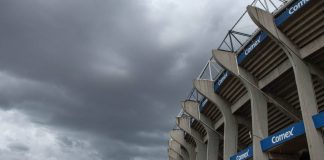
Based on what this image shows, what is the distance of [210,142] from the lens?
35375 millimetres

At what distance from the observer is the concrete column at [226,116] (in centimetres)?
2956

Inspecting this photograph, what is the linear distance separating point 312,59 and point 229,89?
8.84 meters

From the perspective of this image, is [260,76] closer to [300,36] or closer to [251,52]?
[251,52]

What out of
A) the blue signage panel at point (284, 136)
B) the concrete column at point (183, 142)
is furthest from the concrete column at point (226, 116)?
the concrete column at point (183, 142)

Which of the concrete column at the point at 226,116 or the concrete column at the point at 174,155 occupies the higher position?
the concrete column at the point at 174,155

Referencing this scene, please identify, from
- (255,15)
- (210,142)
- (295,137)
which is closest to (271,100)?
(295,137)

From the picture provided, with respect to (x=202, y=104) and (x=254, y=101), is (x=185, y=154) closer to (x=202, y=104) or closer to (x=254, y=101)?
(x=202, y=104)

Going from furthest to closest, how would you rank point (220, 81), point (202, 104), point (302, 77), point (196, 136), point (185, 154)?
point (185, 154), point (196, 136), point (202, 104), point (220, 81), point (302, 77)

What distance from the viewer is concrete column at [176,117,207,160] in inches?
1609

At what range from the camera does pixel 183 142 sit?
164ft

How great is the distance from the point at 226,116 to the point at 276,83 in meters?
6.26

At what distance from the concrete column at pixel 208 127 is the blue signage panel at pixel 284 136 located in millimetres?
12654

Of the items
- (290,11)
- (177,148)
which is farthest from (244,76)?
(177,148)

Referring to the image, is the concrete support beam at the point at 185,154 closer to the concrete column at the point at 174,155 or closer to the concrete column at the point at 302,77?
the concrete column at the point at 174,155
